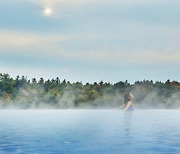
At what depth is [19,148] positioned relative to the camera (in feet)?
99.9

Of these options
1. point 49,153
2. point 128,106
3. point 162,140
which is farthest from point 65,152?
point 128,106

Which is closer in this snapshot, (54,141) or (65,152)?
(65,152)

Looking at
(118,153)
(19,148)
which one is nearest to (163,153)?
(118,153)

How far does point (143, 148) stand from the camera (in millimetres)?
30469

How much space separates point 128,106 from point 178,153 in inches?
2930

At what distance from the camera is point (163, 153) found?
91.0 feet

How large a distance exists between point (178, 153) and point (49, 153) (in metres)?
7.97

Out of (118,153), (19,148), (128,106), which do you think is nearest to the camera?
(118,153)

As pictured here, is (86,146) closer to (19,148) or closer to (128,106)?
(19,148)

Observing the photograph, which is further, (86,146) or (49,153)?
(86,146)

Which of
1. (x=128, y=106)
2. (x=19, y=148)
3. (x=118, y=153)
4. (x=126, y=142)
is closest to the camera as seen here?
(x=118, y=153)

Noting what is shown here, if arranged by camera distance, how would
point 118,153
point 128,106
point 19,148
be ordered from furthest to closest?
1. point 128,106
2. point 19,148
3. point 118,153

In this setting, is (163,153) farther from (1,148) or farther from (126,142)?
(1,148)

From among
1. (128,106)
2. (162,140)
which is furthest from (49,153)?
(128,106)
